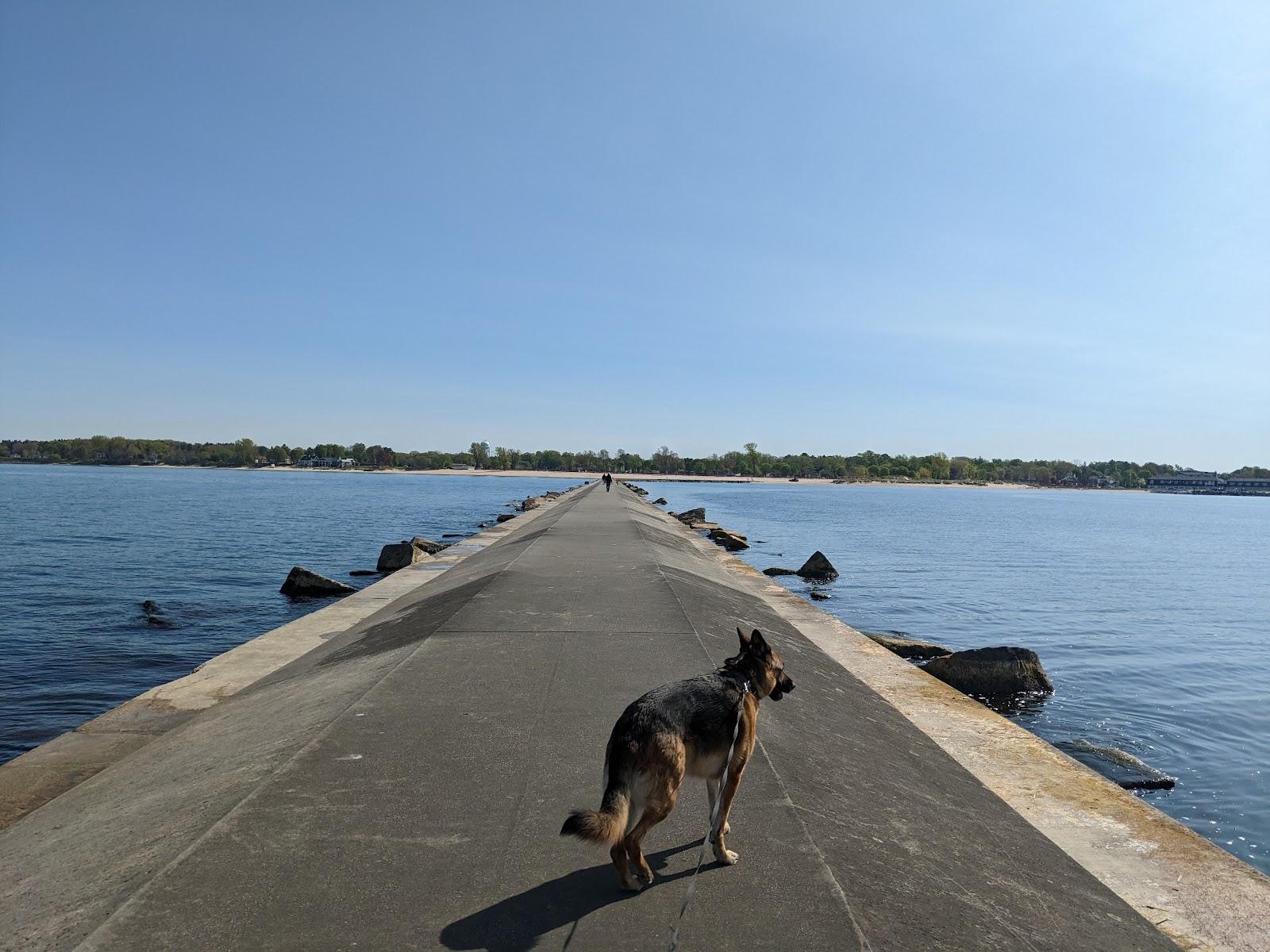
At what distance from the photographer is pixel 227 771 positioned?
5.46 meters

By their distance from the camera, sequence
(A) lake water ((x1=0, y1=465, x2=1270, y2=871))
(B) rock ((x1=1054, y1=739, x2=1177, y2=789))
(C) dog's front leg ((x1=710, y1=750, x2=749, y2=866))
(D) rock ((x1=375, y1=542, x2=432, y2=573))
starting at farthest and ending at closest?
(D) rock ((x1=375, y1=542, x2=432, y2=573)) < (A) lake water ((x1=0, y1=465, x2=1270, y2=871)) < (B) rock ((x1=1054, y1=739, x2=1177, y2=789)) < (C) dog's front leg ((x1=710, y1=750, x2=749, y2=866))

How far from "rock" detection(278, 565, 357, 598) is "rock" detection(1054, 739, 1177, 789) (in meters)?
18.0

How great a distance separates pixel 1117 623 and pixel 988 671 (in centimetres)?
1344

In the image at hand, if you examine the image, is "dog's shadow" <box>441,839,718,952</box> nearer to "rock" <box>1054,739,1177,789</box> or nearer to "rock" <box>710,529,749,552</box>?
"rock" <box>1054,739,1177,789</box>

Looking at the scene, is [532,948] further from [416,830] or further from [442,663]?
[442,663]

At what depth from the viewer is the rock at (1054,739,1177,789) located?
1020 centimetres

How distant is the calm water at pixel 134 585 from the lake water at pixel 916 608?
82mm

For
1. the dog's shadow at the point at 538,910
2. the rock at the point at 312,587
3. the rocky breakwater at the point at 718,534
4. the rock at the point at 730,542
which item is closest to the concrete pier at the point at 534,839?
the dog's shadow at the point at 538,910

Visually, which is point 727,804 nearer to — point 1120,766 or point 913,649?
point 1120,766

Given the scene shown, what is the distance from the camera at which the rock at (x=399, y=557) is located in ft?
80.3

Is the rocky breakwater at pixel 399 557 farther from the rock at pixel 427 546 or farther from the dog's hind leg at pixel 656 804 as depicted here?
the dog's hind leg at pixel 656 804

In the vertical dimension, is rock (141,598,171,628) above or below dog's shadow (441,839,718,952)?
below

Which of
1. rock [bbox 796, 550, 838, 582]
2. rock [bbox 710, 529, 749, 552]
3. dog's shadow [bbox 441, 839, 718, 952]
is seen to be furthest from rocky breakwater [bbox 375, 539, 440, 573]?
dog's shadow [bbox 441, 839, 718, 952]

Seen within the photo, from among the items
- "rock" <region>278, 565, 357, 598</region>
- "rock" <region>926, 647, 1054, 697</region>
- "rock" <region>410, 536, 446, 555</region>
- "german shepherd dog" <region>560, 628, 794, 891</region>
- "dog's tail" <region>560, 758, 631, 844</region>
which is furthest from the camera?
"rock" <region>410, 536, 446, 555</region>
